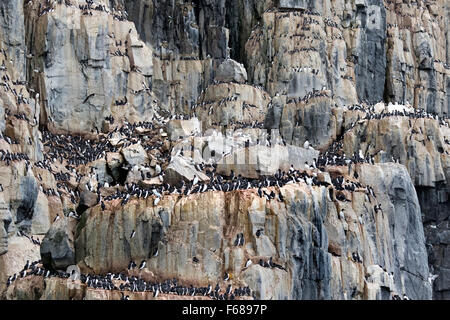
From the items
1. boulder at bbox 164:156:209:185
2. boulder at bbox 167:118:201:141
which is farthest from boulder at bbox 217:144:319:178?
boulder at bbox 167:118:201:141

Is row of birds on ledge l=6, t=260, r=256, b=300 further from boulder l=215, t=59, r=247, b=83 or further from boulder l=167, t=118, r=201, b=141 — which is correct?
boulder l=215, t=59, r=247, b=83

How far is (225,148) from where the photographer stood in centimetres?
6838

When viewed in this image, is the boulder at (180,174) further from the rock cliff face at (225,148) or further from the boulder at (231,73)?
the boulder at (231,73)

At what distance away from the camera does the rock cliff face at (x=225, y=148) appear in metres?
54.9

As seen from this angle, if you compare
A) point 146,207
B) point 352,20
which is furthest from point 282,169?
point 352,20

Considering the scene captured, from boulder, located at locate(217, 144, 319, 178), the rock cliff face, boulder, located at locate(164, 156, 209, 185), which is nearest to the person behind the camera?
the rock cliff face

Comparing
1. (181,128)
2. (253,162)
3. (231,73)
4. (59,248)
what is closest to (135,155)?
(181,128)

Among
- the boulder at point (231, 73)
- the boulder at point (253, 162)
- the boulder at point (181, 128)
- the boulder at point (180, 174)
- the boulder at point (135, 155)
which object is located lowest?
the boulder at point (180, 174)

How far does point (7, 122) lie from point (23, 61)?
1053cm

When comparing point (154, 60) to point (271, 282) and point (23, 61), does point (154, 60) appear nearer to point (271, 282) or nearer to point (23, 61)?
point (23, 61)

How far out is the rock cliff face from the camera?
54875 mm

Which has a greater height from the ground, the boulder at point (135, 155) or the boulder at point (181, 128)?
the boulder at point (181, 128)

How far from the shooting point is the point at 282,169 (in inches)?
2466

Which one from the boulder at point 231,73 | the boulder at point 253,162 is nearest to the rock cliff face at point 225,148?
the boulder at point 253,162
